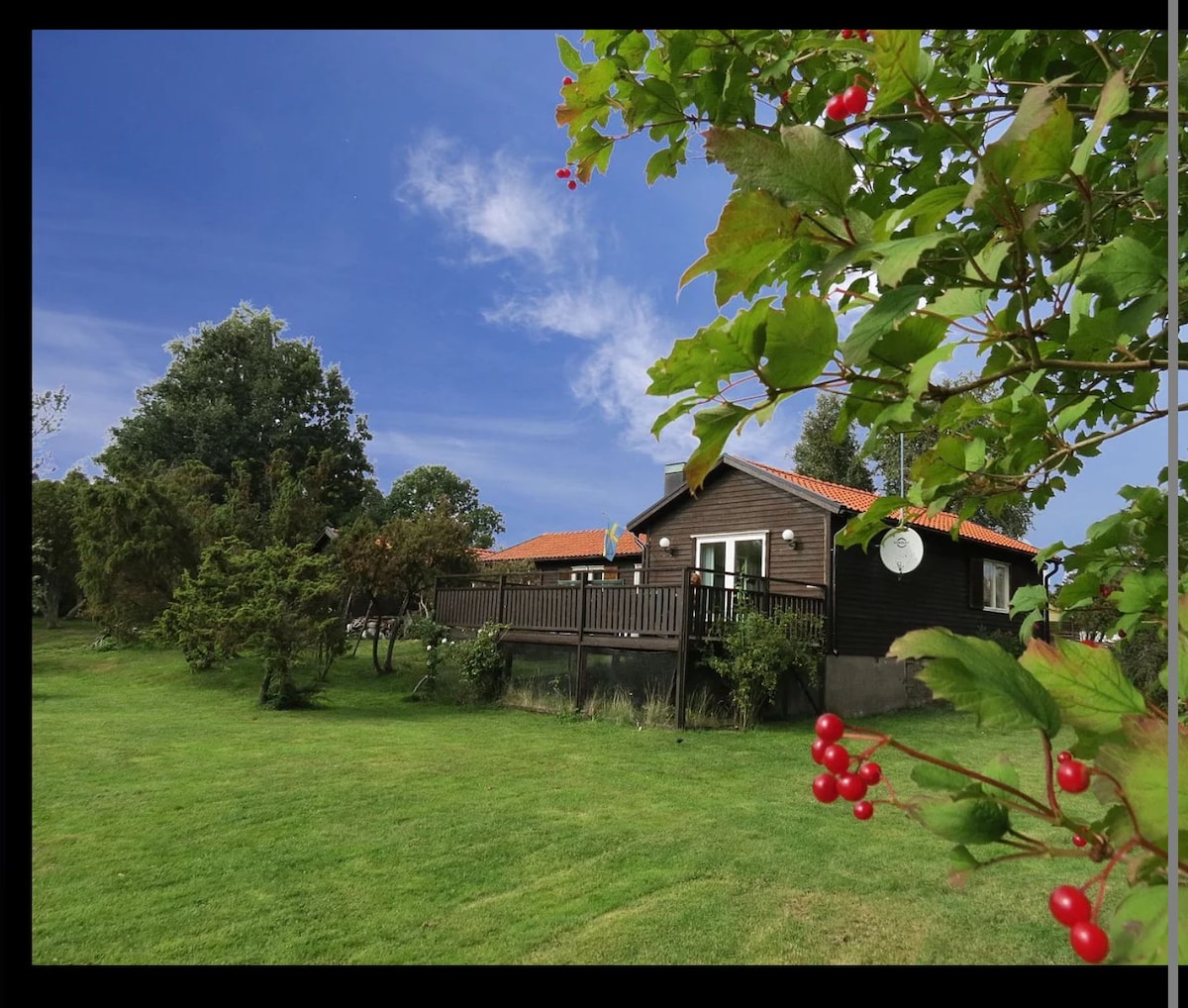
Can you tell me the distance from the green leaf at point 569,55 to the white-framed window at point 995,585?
979 cm

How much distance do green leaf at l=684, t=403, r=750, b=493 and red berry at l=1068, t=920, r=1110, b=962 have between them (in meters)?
0.26

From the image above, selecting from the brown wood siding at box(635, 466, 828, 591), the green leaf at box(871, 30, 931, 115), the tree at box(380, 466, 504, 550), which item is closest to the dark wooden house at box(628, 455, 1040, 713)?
the brown wood siding at box(635, 466, 828, 591)

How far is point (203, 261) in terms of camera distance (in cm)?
1612

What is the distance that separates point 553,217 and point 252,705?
5.44 metres

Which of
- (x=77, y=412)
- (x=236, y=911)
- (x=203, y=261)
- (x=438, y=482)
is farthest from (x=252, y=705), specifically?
(x=203, y=261)

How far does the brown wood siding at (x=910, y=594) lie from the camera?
8102mm

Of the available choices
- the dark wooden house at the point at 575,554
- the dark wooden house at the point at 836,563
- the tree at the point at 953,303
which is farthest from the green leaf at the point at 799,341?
the dark wooden house at the point at 575,554

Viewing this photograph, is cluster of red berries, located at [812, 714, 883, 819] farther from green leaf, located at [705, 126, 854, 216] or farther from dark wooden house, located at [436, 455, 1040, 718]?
dark wooden house, located at [436, 455, 1040, 718]

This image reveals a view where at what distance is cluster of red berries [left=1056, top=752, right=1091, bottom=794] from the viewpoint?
0.35 metres

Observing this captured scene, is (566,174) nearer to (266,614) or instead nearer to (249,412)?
(266,614)

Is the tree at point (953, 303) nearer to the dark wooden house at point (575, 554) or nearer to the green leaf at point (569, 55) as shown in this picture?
the green leaf at point (569, 55)
